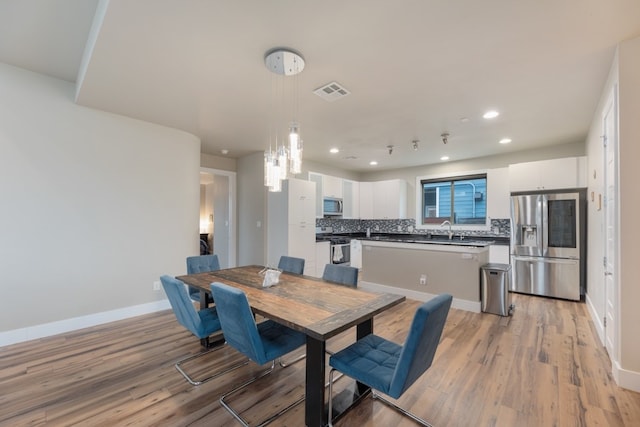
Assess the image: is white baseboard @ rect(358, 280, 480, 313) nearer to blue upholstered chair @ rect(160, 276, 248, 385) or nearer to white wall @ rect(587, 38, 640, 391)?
white wall @ rect(587, 38, 640, 391)

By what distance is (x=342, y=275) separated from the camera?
2691 mm

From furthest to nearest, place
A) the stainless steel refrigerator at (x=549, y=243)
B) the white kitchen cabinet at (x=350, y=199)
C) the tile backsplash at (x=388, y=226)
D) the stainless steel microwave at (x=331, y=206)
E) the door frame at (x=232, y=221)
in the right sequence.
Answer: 1. the white kitchen cabinet at (x=350, y=199)
2. the stainless steel microwave at (x=331, y=206)
3. the door frame at (x=232, y=221)
4. the tile backsplash at (x=388, y=226)
5. the stainless steel refrigerator at (x=549, y=243)

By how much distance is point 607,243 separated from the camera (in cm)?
262

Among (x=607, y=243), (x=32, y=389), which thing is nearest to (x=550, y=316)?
(x=607, y=243)

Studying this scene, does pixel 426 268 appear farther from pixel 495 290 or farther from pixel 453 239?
pixel 453 239

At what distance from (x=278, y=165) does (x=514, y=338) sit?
304 centimetres

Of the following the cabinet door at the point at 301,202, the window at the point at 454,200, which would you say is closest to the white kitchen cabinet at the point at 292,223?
the cabinet door at the point at 301,202

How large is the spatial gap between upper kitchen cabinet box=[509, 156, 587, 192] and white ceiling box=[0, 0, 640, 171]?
770 mm

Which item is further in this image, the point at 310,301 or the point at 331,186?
the point at 331,186

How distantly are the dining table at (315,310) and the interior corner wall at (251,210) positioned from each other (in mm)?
2826

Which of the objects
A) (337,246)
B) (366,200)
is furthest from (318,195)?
(366,200)

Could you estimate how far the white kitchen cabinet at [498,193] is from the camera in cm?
531

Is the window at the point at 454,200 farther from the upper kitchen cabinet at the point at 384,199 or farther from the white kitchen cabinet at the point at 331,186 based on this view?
the white kitchen cabinet at the point at 331,186

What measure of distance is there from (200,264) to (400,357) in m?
2.67
